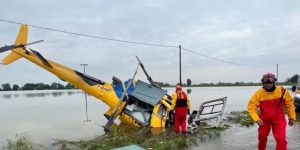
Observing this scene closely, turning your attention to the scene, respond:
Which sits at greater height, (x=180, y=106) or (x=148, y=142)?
(x=180, y=106)

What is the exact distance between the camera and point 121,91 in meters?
15.7

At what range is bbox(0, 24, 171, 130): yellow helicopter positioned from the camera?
47.9 feet

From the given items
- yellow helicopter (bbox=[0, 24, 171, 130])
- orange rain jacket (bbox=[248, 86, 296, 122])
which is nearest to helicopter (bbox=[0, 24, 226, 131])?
yellow helicopter (bbox=[0, 24, 171, 130])

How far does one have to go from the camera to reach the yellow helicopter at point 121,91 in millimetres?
14602

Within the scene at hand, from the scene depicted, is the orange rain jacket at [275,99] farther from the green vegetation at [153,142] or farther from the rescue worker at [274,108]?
the green vegetation at [153,142]

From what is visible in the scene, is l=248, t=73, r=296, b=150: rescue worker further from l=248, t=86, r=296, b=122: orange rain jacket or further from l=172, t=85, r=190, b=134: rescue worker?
l=172, t=85, r=190, b=134: rescue worker

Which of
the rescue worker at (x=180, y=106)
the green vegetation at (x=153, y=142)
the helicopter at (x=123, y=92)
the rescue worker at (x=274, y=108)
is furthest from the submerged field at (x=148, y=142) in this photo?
the rescue worker at (x=274, y=108)

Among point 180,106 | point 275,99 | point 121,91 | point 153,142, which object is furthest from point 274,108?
point 121,91

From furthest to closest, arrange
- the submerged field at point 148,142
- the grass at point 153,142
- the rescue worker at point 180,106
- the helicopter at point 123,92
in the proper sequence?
the helicopter at point 123,92 → the rescue worker at point 180,106 → the submerged field at point 148,142 → the grass at point 153,142

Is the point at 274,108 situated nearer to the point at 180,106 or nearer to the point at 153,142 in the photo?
the point at 153,142

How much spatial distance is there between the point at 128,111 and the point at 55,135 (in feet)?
10.7

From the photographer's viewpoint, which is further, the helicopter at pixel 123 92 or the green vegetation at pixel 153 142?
the helicopter at pixel 123 92

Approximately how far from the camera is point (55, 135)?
50.2 ft

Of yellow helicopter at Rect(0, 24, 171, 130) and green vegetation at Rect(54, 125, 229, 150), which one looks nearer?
green vegetation at Rect(54, 125, 229, 150)
